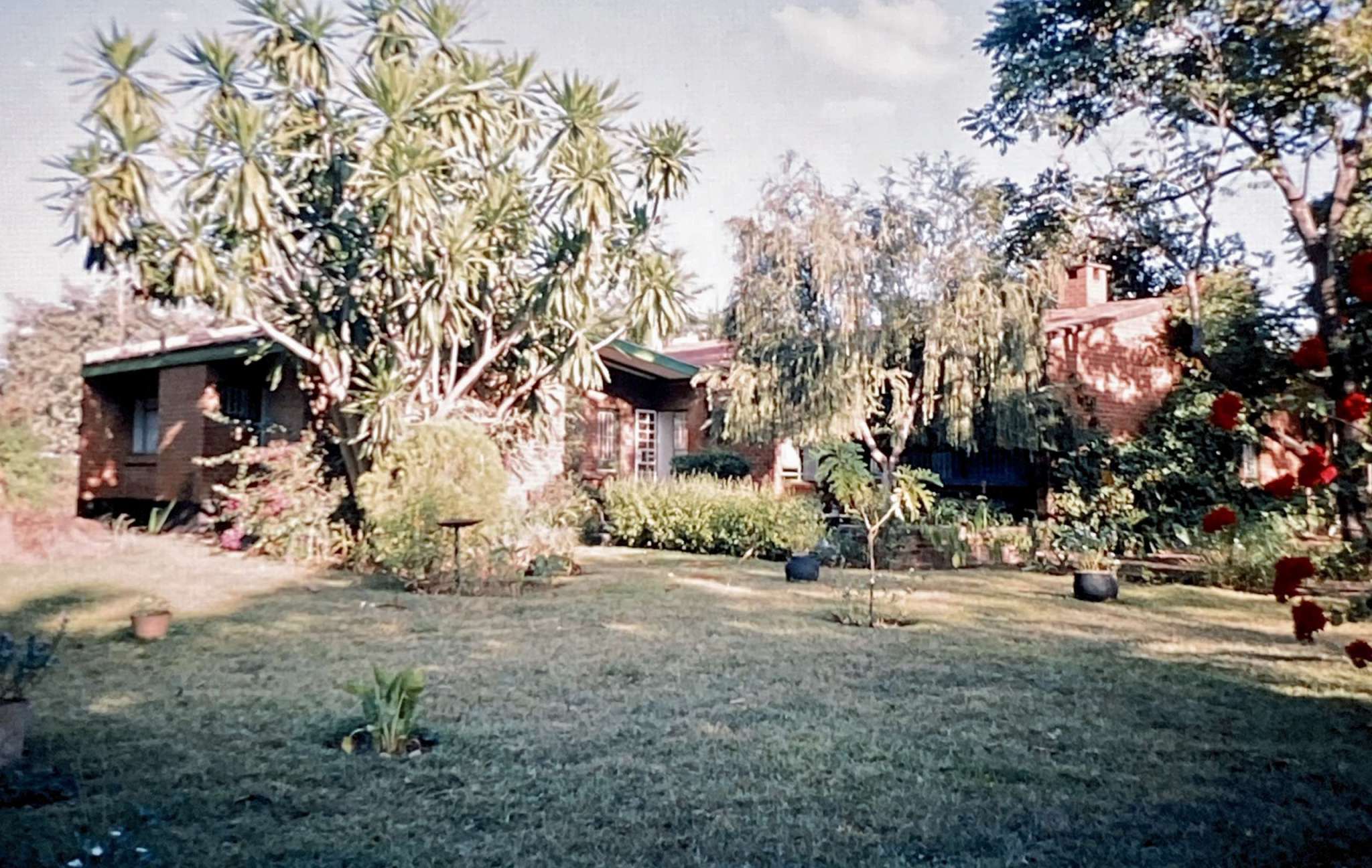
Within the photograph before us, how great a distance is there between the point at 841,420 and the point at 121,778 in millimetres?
11675

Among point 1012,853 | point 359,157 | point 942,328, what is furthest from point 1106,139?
point 1012,853

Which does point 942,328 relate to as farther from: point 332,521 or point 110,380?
point 110,380

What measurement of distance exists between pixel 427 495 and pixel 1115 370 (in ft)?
38.8

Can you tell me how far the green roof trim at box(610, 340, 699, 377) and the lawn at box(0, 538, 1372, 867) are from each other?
9975mm

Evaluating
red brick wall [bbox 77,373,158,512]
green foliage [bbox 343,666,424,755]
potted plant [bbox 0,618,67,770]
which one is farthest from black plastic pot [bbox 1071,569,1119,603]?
red brick wall [bbox 77,373,158,512]

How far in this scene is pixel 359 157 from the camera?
39.1ft

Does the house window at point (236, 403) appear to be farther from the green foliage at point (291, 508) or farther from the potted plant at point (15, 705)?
the potted plant at point (15, 705)

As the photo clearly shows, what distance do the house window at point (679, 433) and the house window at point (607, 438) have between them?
136 cm

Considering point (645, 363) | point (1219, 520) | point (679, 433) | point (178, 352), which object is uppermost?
point (645, 363)

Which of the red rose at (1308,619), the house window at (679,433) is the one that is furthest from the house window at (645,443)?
the red rose at (1308,619)

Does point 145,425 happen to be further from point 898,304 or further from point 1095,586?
point 1095,586

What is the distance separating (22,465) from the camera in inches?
628

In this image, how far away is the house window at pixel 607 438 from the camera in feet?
65.7

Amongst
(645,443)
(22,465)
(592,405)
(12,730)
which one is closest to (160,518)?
(22,465)
